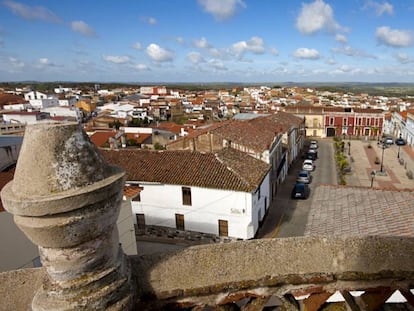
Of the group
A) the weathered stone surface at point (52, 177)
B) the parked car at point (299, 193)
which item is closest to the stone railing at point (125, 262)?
the weathered stone surface at point (52, 177)

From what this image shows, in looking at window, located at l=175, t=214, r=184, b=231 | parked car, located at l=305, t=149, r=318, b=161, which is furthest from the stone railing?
parked car, located at l=305, t=149, r=318, b=161

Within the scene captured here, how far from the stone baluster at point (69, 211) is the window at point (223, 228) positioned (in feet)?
50.0

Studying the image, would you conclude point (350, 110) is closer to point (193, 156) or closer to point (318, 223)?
point (193, 156)

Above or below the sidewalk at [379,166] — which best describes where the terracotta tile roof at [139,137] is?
above

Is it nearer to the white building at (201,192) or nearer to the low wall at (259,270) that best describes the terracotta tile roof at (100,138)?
the white building at (201,192)

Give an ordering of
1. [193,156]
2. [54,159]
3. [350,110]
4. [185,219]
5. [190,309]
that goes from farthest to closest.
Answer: [350,110], [193,156], [185,219], [190,309], [54,159]

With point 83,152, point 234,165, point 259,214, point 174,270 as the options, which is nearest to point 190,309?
point 174,270

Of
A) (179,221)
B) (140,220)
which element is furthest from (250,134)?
(140,220)

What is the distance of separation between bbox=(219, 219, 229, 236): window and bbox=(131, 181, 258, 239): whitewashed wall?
0.49 feet

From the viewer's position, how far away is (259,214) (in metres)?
18.5

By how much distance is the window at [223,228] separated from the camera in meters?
16.8

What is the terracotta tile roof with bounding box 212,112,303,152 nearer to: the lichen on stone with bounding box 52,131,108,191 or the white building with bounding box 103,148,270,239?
the white building with bounding box 103,148,270,239

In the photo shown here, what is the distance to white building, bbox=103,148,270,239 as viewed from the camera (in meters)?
16.3

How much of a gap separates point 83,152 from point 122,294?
867mm
